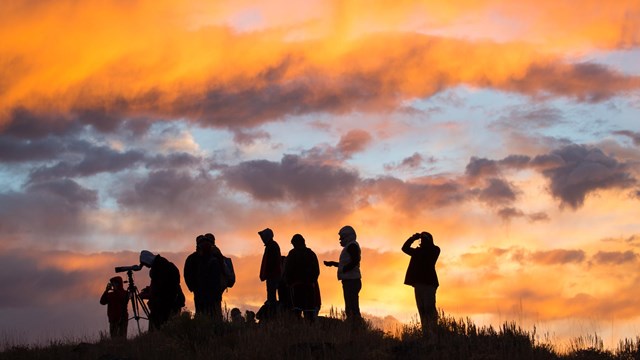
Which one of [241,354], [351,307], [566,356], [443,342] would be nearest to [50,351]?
[241,354]

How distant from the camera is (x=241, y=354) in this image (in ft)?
70.5

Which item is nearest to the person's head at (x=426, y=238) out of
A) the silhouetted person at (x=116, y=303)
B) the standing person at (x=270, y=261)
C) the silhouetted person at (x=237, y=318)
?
the standing person at (x=270, y=261)

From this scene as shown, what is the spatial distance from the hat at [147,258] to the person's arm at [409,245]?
575 cm

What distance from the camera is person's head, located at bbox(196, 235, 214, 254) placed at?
25.3m

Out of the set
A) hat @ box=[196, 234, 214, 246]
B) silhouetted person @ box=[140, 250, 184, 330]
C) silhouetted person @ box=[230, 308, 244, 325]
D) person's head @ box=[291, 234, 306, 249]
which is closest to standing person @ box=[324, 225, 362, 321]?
person's head @ box=[291, 234, 306, 249]

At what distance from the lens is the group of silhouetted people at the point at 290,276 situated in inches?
998

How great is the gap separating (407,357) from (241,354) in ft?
10.6

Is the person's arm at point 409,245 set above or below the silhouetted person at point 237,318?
above

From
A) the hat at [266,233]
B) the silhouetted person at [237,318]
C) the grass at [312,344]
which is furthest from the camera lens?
the hat at [266,233]

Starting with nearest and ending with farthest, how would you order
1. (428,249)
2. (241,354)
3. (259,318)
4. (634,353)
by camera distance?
(241,354)
(634,353)
(428,249)
(259,318)

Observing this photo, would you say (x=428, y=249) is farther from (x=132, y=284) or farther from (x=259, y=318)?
(x=132, y=284)

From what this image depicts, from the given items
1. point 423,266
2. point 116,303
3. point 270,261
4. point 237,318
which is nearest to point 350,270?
point 423,266

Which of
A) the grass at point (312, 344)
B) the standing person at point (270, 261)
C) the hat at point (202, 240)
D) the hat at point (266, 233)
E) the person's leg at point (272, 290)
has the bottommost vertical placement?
the grass at point (312, 344)

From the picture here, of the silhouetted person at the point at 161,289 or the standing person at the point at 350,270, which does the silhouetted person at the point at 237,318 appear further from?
the standing person at the point at 350,270
